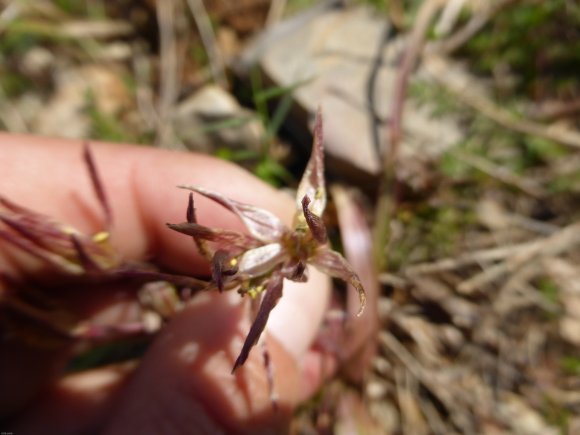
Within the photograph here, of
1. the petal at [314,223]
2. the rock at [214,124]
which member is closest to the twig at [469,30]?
the rock at [214,124]

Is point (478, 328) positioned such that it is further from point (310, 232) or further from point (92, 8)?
point (92, 8)

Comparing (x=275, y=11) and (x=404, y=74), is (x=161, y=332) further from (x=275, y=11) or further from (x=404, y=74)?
(x=275, y=11)

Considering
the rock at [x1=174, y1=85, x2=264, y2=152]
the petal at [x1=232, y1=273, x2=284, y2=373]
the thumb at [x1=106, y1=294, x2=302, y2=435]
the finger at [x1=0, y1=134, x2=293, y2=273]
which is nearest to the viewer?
the petal at [x1=232, y1=273, x2=284, y2=373]

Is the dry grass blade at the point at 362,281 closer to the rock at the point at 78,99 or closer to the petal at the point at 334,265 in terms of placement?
the petal at the point at 334,265

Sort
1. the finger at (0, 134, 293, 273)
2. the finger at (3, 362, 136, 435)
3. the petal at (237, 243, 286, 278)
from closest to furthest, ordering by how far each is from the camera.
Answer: the petal at (237, 243, 286, 278) < the finger at (0, 134, 293, 273) < the finger at (3, 362, 136, 435)

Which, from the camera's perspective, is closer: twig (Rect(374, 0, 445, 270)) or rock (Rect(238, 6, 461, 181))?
twig (Rect(374, 0, 445, 270))

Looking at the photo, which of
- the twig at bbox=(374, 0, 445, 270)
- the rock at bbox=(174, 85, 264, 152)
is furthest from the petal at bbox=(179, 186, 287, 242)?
the rock at bbox=(174, 85, 264, 152)

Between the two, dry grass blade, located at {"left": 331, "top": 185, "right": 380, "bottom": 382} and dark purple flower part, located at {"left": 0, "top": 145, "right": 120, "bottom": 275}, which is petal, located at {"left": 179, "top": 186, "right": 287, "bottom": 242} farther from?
dry grass blade, located at {"left": 331, "top": 185, "right": 380, "bottom": 382}
